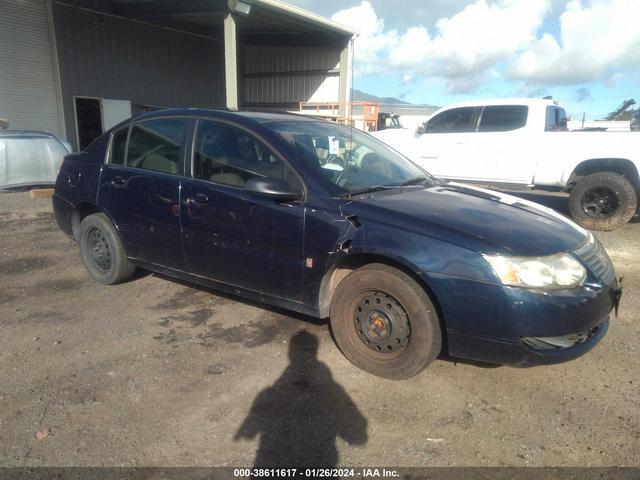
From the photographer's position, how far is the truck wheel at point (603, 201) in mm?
6750

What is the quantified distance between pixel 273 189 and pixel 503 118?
6319mm

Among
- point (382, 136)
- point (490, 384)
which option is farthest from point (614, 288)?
point (382, 136)

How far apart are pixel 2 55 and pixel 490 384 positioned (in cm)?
1532

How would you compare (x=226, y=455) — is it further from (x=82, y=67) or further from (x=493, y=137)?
(x=82, y=67)

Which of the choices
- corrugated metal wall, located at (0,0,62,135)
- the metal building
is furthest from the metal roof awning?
corrugated metal wall, located at (0,0,62,135)

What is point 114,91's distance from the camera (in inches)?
634

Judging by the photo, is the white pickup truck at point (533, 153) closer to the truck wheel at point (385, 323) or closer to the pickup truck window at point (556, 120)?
the pickup truck window at point (556, 120)

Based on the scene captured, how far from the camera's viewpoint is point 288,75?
19156mm

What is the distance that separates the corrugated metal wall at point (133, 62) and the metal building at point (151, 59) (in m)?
0.03

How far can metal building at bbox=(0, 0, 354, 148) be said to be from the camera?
13.3m

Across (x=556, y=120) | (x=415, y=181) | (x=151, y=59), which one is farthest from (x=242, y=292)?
(x=151, y=59)

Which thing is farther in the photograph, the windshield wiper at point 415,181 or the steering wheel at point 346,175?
the windshield wiper at point 415,181

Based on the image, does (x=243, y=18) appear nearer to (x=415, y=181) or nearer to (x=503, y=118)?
(x=503, y=118)

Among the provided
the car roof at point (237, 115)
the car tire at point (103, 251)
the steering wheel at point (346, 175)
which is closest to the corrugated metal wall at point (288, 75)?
the car roof at point (237, 115)
